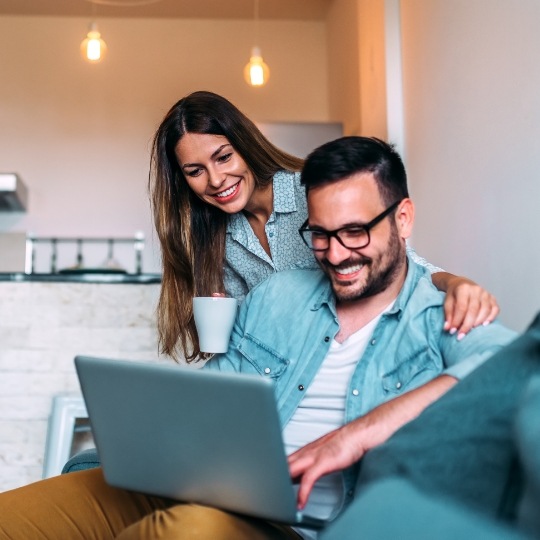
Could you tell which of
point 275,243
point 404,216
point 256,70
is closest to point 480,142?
point 275,243

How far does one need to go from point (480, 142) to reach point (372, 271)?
3.96ft

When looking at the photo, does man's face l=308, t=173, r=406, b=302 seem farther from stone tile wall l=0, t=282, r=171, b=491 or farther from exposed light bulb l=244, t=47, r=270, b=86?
exposed light bulb l=244, t=47, r=270, b=86

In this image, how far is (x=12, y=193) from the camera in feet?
19.4

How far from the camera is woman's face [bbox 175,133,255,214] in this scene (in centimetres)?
211

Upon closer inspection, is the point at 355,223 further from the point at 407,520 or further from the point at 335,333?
the point at 407,520

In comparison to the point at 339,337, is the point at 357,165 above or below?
above

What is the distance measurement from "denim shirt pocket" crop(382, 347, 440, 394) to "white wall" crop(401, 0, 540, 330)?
0.68 meters

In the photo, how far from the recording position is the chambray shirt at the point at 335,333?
1478 millimetres

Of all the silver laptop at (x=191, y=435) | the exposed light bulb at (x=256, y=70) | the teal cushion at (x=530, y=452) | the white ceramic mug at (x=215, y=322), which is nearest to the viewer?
the teal cushion at (x=530, y=452)

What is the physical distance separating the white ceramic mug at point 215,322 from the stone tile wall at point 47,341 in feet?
5.50

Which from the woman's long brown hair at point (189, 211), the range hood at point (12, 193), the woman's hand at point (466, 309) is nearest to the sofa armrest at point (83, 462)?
the woman's long brown hair at point (189, 211)

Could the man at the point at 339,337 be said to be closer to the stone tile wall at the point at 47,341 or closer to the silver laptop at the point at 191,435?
the silver laptop at the point at 191,435

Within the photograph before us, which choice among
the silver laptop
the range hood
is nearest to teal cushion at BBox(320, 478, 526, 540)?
the silver laptop

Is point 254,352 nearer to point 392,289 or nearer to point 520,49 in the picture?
point 392,289
